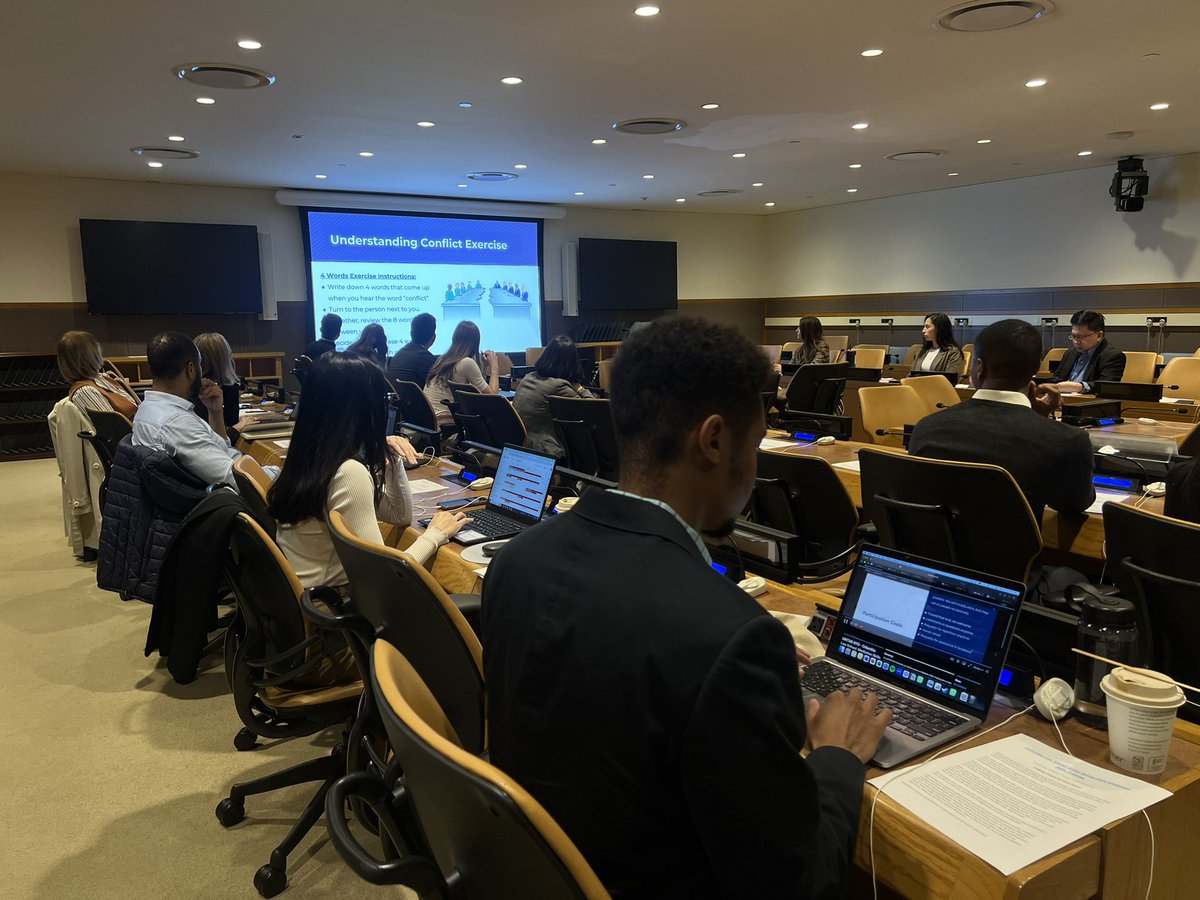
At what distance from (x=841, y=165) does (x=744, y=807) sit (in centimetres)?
962

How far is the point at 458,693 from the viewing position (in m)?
1.69

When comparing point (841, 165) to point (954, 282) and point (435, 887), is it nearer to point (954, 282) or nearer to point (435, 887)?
point (954, 282)

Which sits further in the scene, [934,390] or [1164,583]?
[934,390]

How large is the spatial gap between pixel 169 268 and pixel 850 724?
33.6ft

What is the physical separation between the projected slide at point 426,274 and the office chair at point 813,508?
26.3 feet

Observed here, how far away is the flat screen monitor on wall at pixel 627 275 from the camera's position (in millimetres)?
12656

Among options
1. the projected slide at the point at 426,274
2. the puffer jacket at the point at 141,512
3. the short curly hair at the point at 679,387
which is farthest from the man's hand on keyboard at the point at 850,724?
the projected slide at the point at 426,274

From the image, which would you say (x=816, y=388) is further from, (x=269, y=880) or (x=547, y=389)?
(x=269, y=880)

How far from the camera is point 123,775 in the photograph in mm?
2721

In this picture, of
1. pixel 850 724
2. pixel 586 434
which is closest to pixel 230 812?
pixel 850 724

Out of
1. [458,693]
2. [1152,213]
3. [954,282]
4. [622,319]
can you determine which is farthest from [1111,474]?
[622,319]

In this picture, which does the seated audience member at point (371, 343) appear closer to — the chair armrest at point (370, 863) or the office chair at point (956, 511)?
the office chair at point (956, 511)

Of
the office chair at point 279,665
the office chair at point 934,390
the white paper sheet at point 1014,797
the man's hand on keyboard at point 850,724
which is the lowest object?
the office chair at point 279,665

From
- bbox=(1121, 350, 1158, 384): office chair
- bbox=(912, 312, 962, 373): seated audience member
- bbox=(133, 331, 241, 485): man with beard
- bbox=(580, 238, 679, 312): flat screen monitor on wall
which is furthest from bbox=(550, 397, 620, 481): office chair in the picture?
bbox=(580, 238, 679, 312): flat screen monitor on wall
